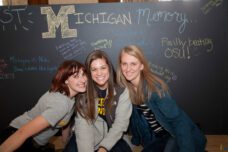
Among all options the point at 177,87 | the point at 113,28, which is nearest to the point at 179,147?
the point at 177,87

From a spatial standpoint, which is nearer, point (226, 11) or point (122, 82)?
point (122, 82)

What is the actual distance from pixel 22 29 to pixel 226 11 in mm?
2877

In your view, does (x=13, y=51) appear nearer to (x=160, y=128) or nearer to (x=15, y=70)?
(x=15, y=70)

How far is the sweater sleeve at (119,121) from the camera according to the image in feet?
5.17

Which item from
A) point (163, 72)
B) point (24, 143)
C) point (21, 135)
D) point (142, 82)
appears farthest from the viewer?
point (163, 72)

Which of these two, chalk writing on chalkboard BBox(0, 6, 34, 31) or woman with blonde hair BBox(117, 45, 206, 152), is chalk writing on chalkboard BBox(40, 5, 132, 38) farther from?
woman with blonde hair BBox(117, 45, 206, 152)

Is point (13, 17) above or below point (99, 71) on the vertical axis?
above

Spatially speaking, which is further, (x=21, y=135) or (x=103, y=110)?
(x=103, y=110)

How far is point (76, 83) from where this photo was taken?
62.9 inches

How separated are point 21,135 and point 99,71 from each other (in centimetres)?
84

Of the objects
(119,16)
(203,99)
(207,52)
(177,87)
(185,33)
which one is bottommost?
(203,99)

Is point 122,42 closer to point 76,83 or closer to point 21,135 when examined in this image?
point 76,83

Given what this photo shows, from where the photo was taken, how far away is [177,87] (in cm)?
244

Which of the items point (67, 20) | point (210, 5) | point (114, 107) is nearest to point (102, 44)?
point (67, 20)
